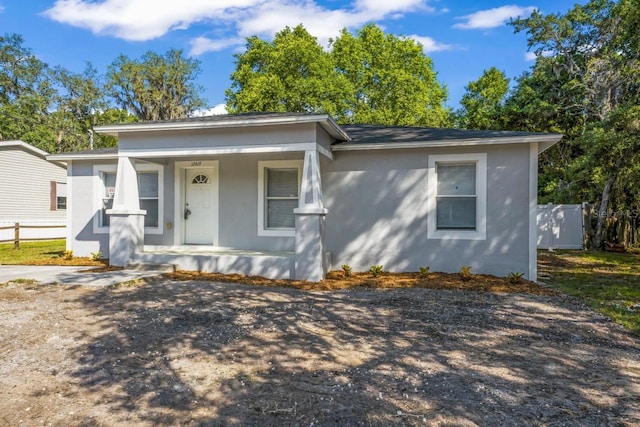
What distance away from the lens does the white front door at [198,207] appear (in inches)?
392

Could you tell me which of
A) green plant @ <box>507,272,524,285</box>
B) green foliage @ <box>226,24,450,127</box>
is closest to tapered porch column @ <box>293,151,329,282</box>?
green plant @ <box>507,272,524,285</box>

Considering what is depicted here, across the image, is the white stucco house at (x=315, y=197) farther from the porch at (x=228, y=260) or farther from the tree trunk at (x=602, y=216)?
the tree trunk at (x=602, y=216)

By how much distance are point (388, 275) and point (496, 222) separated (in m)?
2.41

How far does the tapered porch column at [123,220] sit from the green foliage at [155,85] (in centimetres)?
2351

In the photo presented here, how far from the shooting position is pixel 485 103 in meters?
22.0

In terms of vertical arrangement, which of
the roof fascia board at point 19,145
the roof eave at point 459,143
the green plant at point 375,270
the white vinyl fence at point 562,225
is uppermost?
the roof fascia board at point 19,145

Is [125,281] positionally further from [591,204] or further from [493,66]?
[493,66]

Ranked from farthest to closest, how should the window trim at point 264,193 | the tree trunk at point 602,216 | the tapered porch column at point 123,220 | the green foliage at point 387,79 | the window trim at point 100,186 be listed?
the green foliage at point 387,79
the tree trunk at point 602,216
the window trim at point 100,186
the window trim at point 264,193
the tapered porch column at point 123,220

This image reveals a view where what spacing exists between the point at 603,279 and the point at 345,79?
21.6m

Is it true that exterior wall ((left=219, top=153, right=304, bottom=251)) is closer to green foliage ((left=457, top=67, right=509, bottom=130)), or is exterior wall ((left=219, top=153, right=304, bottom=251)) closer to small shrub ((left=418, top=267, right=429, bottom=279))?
small shrub ((left=418, top=267, right=429, bottom=279))

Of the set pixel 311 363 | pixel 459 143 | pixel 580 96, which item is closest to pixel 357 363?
pixel 311 363

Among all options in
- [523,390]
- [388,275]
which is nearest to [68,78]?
[388,275]

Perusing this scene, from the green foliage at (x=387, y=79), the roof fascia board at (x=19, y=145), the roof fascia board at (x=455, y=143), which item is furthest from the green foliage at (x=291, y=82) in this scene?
the roof fascia board at (x=455, y=143)

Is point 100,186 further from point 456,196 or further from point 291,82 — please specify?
point 291,82
